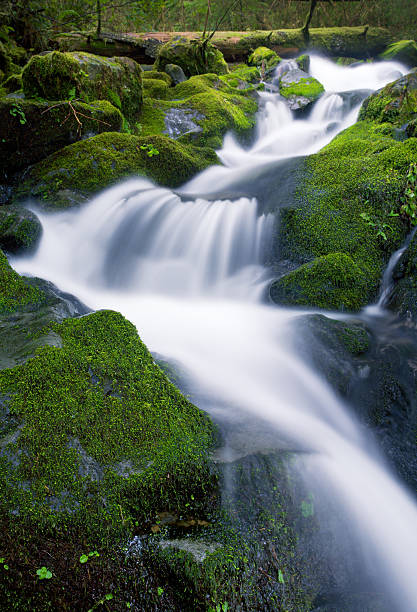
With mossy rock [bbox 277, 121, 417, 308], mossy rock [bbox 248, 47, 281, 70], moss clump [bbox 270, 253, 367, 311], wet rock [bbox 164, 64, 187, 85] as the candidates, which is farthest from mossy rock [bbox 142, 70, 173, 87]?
moss clump [bbox 270, 253, 367, 311]

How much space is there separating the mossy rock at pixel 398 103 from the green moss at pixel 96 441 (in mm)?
6666

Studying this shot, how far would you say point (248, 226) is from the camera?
5.25 meters

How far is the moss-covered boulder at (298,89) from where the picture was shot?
35.8 ft

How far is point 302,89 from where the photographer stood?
11336 mm

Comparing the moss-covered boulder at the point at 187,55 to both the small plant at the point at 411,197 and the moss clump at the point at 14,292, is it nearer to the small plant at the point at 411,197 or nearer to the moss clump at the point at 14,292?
the small plant at the point at 411,197

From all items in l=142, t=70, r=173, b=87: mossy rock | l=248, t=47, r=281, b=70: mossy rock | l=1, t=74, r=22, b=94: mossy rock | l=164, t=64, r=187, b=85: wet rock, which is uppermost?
l=248, t=47, r=281, b=70: mossy rock

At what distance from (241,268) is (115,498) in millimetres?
3739

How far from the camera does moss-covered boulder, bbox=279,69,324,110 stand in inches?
430

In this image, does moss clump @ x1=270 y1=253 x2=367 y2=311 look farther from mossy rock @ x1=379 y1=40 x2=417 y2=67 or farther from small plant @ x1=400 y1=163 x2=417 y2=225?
mossy rock @ x1=379 y1=40 x2=417 y2=67

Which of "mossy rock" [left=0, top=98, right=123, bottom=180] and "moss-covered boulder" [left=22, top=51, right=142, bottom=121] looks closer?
"mossy rock" [left=0, top=98, right=123, bottom=180]

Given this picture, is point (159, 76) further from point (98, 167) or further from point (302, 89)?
point (98, 167)

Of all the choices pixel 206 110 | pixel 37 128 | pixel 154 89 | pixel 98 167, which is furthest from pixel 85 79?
pixel 154 89

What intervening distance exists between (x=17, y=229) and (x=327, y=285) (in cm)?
393

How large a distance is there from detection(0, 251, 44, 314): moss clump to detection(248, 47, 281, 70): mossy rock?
13.5m
